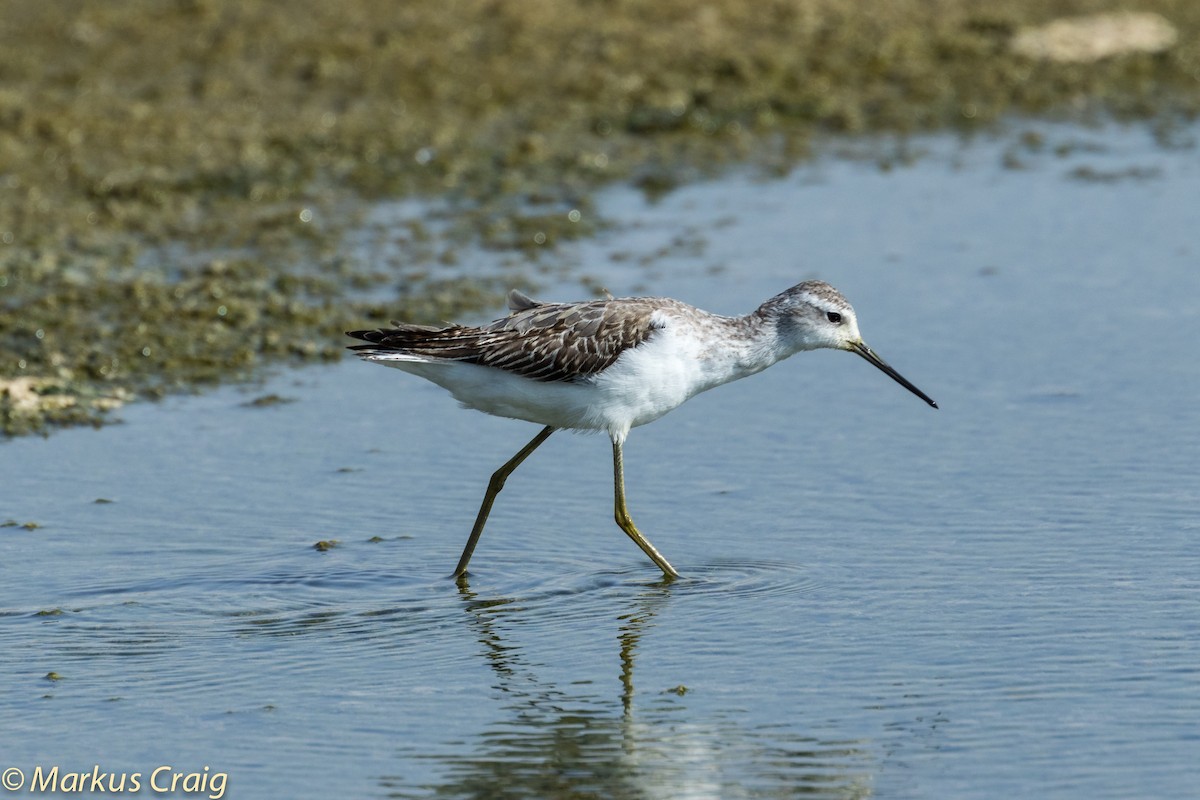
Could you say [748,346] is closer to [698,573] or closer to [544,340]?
[544,340]

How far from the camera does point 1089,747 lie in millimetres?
6164

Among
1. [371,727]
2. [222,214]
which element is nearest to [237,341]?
[222,214]

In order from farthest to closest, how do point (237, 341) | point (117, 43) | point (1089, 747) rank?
point (117, 43)
point (237, 341)
point (1089, 747)

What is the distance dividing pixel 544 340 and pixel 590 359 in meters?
0.25

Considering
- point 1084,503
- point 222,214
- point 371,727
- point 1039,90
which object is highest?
point 1039,90

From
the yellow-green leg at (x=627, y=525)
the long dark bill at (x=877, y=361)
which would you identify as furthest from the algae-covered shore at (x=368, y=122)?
the long dark bill at (x=877, y=361)

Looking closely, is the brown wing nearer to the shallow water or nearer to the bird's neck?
the bird's neck

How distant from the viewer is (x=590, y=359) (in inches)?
319

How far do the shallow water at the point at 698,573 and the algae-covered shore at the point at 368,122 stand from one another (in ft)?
3.28

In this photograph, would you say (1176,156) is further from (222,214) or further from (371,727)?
(371,727)

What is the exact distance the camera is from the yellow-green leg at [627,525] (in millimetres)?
7996

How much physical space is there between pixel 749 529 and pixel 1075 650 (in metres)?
1.88

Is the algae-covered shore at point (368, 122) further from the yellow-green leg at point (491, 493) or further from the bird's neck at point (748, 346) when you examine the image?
the bird's neck at point (748, 346)

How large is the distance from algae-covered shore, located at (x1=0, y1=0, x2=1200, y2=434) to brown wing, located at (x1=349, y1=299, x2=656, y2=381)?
96.6 inches
